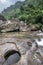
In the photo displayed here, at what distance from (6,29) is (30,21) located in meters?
9.51

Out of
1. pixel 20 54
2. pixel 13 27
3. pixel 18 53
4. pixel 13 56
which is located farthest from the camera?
pixel 13 27

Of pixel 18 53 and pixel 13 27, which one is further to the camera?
pixel 13 27

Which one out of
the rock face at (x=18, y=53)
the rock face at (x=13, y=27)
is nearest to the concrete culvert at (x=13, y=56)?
the rock face at (x=18, y=53)

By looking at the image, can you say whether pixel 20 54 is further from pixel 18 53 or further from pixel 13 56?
pixel 13 56

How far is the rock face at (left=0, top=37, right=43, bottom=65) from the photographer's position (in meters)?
15.5

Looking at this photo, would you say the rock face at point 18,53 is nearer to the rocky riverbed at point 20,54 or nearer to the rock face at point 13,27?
the rocky riverbed at point 20,54

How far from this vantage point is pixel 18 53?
694 inches

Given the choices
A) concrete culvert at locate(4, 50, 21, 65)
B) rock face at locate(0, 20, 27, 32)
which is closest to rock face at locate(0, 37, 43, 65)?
concrete culvert at locate(4, 50, 21, 65)

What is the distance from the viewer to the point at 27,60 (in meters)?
15.4

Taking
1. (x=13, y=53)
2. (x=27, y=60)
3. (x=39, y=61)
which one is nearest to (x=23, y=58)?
(x=27, y=60)

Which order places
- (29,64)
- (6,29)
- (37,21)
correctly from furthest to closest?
(37,21)
(6,29)
(29,64)

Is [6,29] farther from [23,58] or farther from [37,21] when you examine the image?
[23,58]

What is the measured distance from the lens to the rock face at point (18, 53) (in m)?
15.5

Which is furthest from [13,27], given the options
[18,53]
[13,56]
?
[18,53]
